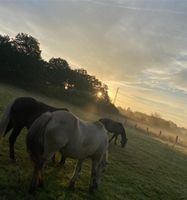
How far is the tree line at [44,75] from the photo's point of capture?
4519 centimetres

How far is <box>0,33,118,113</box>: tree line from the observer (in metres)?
45.2

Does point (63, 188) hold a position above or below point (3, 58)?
below

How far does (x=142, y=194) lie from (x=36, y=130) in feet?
14.7

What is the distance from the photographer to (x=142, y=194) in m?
9.05

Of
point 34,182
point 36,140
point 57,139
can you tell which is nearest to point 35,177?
point 34,182

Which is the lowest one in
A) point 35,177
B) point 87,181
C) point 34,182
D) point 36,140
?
point 87,181

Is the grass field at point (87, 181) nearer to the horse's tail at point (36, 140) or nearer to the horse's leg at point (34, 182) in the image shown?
the horse's leg at point (34, 182)

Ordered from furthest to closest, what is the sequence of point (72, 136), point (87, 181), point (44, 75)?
point (44, 75)
point (87, 181)
point (72, 136)

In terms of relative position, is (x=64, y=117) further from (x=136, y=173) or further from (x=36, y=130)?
(x=136, y=173)

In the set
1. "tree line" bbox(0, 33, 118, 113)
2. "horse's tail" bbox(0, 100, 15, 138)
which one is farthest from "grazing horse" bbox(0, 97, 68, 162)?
"tree line" bbox(0, 33, 118, 113)

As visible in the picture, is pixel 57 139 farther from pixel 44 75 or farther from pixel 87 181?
pixel 44 75

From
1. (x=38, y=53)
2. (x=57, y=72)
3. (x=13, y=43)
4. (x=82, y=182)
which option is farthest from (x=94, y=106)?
(x=82, y=182)

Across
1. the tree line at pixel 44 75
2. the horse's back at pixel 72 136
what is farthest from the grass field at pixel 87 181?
the tree line at pixel 44 75

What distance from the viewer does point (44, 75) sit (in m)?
48.8
